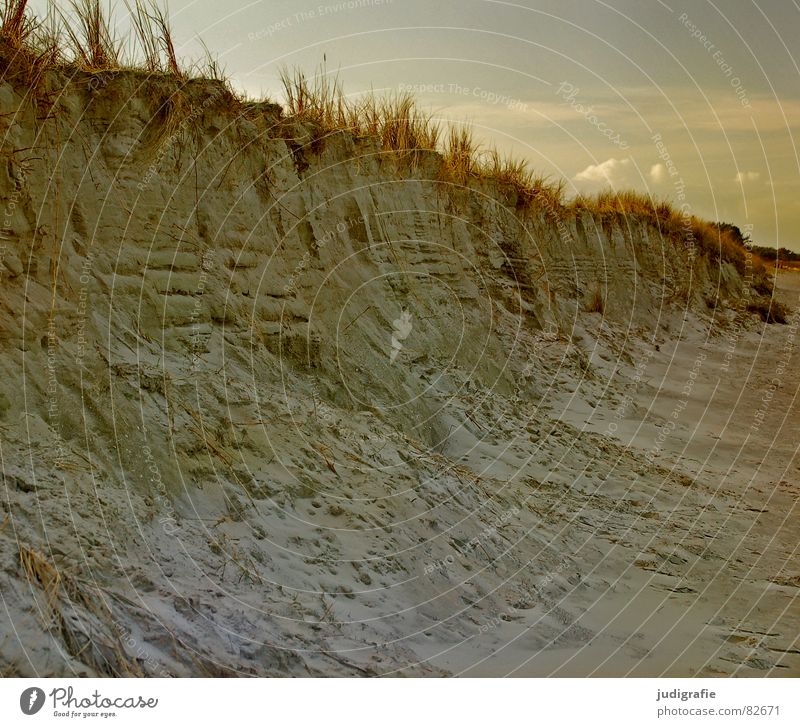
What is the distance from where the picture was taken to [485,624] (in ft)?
20.0

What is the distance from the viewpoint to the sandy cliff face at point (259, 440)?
16.4 ft

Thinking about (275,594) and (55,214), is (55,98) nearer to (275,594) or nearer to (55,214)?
(55,214)

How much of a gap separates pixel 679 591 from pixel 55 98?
5.81 meters

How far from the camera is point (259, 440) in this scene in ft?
21.5

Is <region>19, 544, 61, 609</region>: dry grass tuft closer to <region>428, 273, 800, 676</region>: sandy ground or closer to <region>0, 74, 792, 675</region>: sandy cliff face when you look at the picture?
<region>0, 74, 792, 675</region>: sandy cliff face
